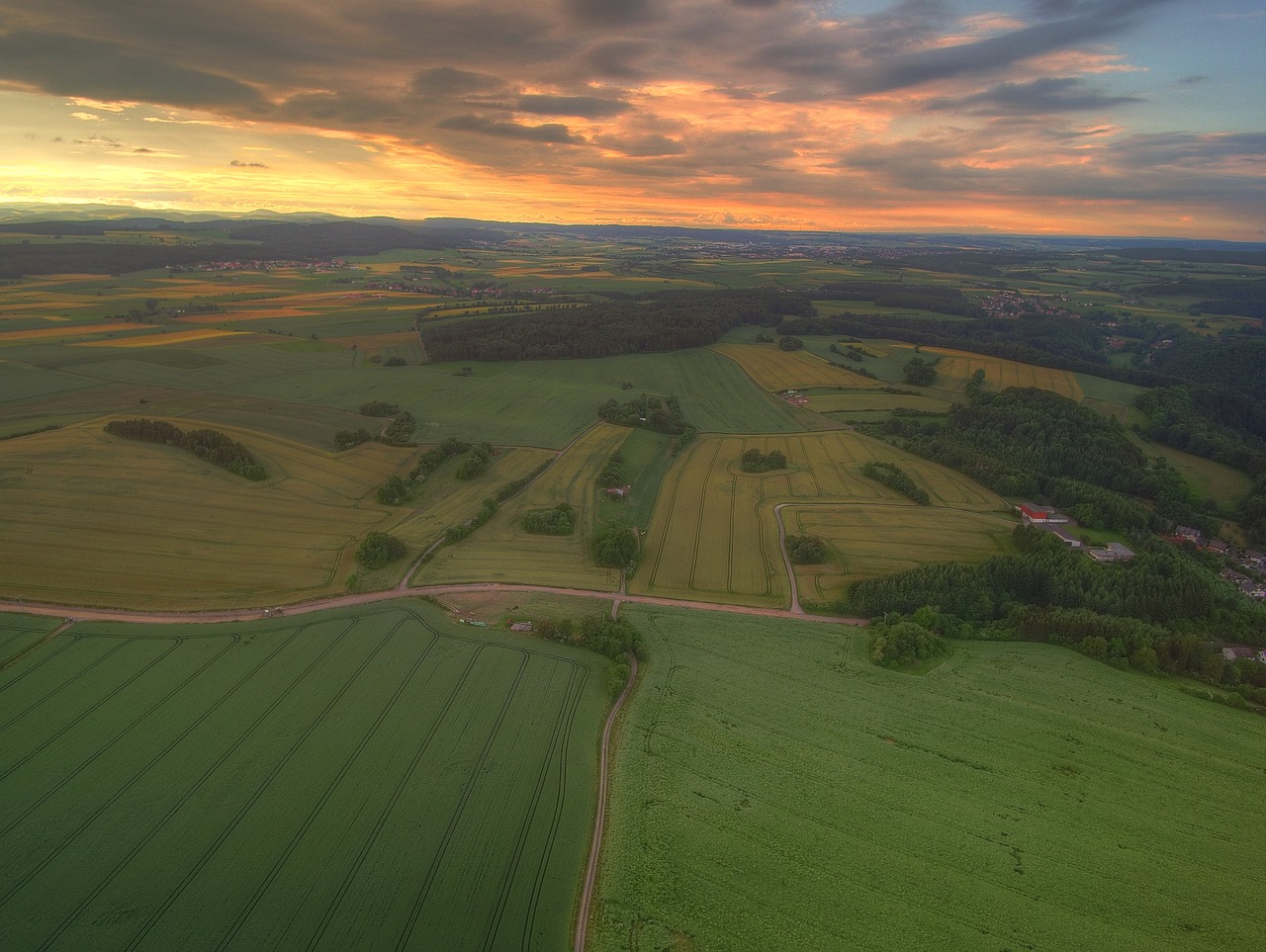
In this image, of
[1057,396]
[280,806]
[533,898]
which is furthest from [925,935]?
[1057,396]

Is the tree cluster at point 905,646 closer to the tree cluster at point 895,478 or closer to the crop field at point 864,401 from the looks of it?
the tree cluster at point 895,478

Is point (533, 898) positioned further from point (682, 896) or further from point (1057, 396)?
point (1057, 396)

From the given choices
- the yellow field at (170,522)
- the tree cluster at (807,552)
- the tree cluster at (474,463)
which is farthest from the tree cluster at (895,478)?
the yellow field at (170,522)

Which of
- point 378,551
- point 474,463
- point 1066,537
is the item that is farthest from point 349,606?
point 1066,537

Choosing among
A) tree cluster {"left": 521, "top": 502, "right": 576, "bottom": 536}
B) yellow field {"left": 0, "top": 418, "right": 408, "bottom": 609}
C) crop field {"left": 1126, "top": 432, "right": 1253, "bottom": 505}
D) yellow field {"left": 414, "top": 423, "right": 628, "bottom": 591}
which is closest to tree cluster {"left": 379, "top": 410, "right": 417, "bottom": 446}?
yellow field {"left": 0, "top": 418, "right": 408, "bottom": 609}

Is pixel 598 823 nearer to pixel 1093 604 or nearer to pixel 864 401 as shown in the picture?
pixel 1093 604

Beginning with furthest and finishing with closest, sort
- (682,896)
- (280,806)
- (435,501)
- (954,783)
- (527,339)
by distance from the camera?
(527,339), (435,501), (954,783), (280,806), (682,896)
